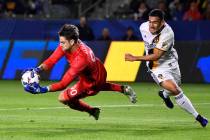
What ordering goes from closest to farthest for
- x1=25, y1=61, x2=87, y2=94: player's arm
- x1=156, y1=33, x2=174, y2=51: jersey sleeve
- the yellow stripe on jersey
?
x1=25, y1=61, x2=87, y2=94: player's arm
x1=156, y1=33, x2=174, y2=51: jersey sleeve
the yellow stripe on jersey

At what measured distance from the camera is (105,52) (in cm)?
2644

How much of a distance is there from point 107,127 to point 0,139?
2.49 meters

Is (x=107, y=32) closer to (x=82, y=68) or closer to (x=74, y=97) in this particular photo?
(x=74, y=97)

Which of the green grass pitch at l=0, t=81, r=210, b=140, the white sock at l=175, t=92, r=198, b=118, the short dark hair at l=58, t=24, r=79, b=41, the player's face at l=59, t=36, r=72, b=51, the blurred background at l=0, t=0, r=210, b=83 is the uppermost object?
the short dark hair at l=58, t=24, r=79, b=41

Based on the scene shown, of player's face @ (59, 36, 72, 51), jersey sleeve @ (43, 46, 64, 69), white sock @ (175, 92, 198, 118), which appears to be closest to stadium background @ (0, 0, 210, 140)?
white sock @ (175, 92, 198, 118)

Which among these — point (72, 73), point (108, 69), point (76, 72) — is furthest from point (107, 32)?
point (72, 73)

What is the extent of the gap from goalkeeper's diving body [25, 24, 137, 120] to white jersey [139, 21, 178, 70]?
0.92 metres

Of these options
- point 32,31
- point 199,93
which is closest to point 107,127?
point 199,93

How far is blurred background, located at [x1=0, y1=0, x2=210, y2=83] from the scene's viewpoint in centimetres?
2541

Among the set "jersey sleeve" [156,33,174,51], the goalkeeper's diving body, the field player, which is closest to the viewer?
the goalkeeper's diving body

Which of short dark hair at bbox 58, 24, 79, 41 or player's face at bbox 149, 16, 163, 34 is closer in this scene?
short dark hair at bbox 58, 24, 79, 41

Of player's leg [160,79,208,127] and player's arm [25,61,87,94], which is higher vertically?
player's arm [25,61,87,94]

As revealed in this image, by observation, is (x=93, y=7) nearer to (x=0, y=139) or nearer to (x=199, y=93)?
(x=199, y=93)

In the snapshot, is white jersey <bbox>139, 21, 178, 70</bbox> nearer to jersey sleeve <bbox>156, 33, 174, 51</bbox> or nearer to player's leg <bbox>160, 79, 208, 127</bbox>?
jersey sleeve <bbox>156, 33, 174, 51</bbox>
